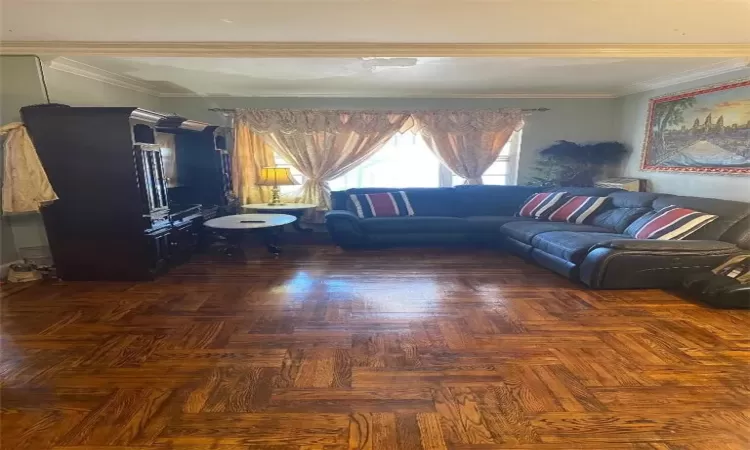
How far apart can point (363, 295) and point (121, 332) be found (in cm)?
172

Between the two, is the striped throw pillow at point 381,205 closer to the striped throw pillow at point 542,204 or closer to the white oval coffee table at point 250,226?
the white oval coffee table at point 250,226

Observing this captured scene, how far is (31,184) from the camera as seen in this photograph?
3430 millimetres

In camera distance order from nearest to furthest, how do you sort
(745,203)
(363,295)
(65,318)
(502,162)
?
1. (65,318)
2. (363,295)
3. (745,203)
4. (502,162)

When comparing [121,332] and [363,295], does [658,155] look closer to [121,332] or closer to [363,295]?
[363,295]

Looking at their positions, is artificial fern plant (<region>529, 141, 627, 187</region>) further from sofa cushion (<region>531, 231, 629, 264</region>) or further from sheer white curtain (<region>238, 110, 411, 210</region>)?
sheer white curtain (<region>238, 110, 411, 210</region>)

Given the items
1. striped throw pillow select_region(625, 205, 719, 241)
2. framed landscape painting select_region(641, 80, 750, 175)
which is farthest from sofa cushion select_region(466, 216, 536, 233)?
framed landscape painting select_region(641, 80, 750, 175)

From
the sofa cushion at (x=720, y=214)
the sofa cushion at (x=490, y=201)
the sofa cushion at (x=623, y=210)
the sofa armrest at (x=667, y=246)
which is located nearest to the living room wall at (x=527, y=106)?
the sofa cushion at (x=490, y=201)

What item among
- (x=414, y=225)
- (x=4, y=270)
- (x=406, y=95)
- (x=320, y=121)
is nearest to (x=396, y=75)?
(x=406, y=95)

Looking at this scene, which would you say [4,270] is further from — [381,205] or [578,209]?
[578,209]

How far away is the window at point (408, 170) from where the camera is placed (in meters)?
5.88

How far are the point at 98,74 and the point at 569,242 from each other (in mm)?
4923

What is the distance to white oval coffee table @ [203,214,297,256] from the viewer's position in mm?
4344

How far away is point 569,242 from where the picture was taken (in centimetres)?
375

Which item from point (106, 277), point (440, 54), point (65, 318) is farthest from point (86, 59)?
point (440, 54)
